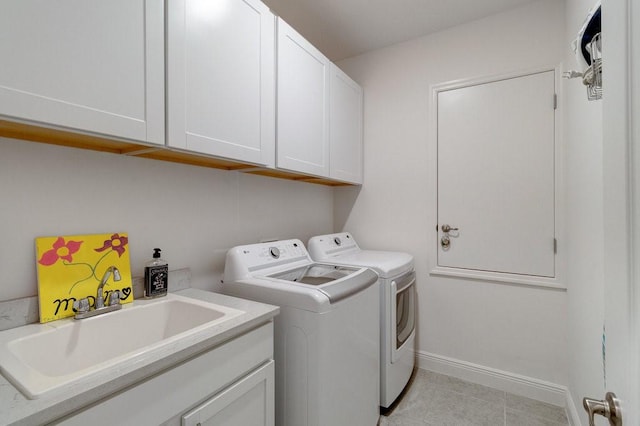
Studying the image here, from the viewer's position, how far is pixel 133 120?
1.01m

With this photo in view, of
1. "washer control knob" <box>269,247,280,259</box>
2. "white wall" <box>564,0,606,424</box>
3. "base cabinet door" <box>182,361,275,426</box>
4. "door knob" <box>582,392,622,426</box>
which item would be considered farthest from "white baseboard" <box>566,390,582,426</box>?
"washer control knob" <box>269,247,280,259</box>

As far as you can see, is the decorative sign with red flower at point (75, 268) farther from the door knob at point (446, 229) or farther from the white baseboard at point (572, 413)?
the white baseboard at point (572, 413)

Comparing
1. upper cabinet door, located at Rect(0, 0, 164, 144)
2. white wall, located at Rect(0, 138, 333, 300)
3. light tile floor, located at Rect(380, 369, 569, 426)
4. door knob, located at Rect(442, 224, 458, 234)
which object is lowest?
light tile floor, located at Rect(380, 369, 569, 426)

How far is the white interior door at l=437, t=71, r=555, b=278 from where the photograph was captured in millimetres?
2016

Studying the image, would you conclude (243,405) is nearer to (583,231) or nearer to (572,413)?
(583,231)

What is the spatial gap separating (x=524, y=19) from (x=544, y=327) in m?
2.15

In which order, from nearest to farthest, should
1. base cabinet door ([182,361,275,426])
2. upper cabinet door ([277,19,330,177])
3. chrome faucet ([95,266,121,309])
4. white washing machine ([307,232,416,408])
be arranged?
1. base cabinet door ([182,361,275,426])
2. chrome faucet ([95,266,121,309])
3. upper cabinet door ([277,19,330,177])
4. white washing machine ([307,232,416,408])

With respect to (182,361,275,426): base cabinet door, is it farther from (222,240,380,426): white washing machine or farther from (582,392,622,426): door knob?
(582,392,622,426): door knob

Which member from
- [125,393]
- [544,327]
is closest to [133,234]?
[125,393]

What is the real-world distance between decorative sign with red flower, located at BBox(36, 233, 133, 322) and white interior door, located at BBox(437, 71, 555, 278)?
2.14 meters

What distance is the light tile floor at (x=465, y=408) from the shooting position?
1.81 m

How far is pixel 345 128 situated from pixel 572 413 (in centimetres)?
239

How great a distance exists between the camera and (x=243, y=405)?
40.9 inches

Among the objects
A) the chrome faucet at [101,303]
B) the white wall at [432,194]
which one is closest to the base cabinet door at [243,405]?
the chrome faucet at [101,303]
